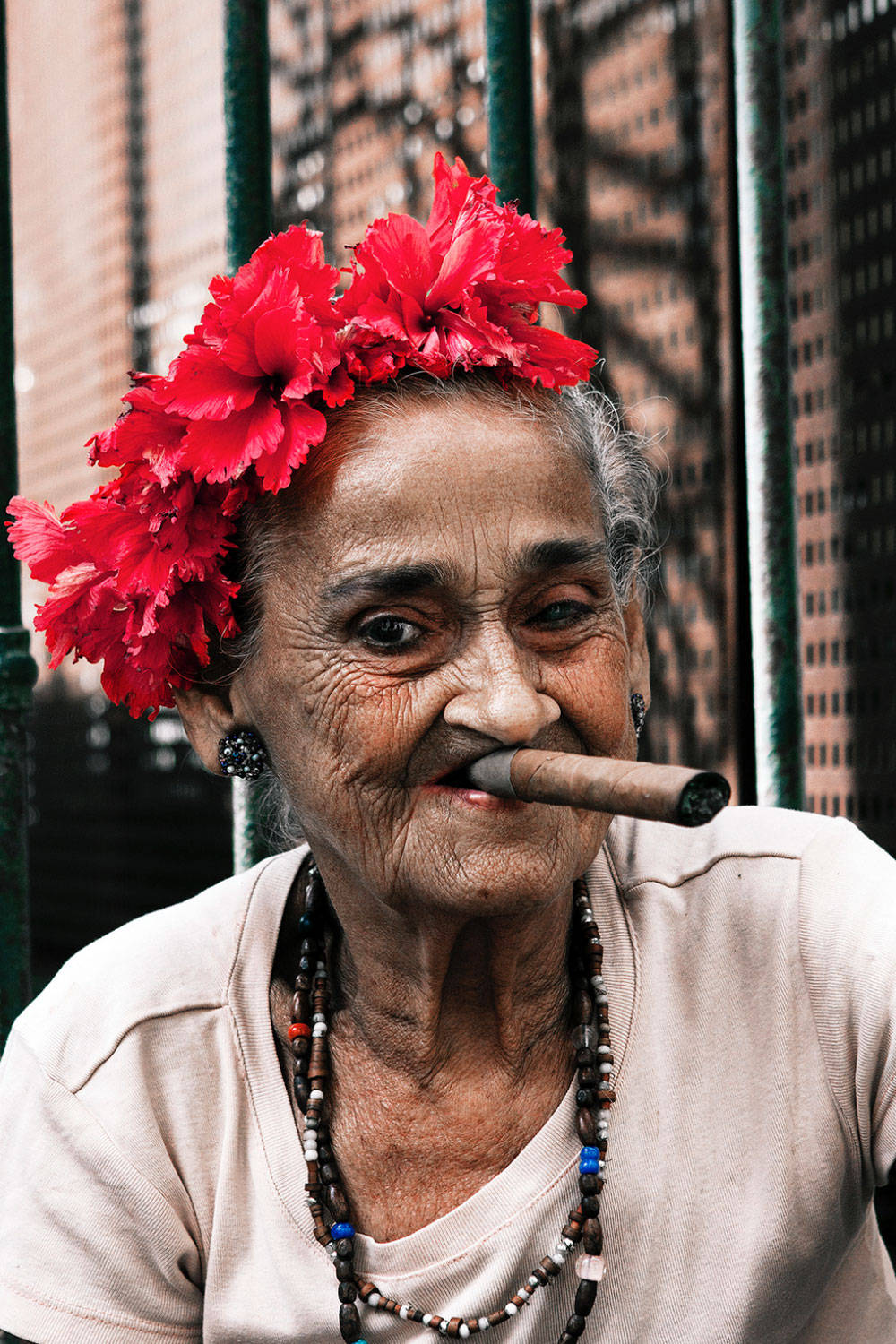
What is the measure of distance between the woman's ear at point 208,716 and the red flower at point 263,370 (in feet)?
1.09

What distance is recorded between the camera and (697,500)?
2869 mm

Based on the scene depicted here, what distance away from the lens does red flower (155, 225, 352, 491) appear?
1.50 meters

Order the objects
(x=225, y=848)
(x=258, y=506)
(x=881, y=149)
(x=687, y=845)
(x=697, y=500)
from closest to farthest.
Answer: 1. (x=258, y=506)
2. (x=687, y=845)
3. (x=881, y=149)
4. (x=697, y=500)
5. (x=225, y=848)

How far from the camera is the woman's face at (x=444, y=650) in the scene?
145 cm

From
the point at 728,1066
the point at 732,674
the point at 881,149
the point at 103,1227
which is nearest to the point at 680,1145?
the point at 728,1066

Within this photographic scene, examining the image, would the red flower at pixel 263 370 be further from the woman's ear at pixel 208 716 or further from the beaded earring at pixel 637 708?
the beaded earring at pixel 637 708

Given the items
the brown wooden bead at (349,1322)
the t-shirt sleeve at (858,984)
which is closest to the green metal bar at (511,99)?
the t-shirt sleeve at (858,984)

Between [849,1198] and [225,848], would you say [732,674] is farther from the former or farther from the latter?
[225,848]

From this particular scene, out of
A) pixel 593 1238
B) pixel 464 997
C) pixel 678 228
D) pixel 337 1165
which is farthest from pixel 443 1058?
pixel 678 228

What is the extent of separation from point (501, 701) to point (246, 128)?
910mm

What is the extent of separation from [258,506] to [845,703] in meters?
1.35

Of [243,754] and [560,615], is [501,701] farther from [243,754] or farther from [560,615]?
[243,754]

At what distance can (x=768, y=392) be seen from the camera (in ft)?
5.88

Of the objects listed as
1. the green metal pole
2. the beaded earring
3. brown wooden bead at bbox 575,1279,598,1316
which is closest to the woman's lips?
the beaded earring
